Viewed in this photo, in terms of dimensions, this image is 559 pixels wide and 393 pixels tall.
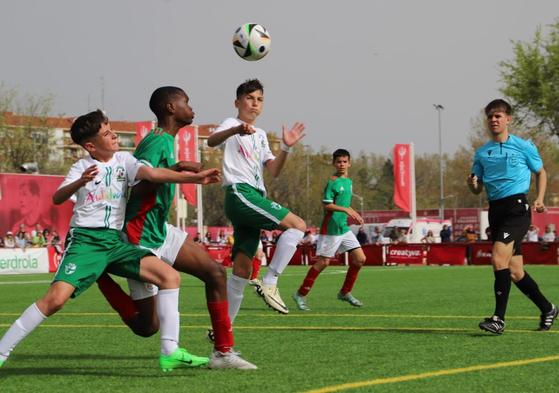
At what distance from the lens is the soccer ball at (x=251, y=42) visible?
10.7 metres

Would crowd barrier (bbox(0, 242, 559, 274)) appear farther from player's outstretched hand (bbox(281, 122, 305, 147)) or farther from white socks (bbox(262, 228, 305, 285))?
player's outstretched hand (bbox(281, 122, 305, 147))

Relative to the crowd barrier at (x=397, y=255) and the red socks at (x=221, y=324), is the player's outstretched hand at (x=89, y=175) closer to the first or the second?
the red socks at (x=221, y=324)

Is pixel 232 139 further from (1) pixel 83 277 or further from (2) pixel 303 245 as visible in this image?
(2) pixel 303 245

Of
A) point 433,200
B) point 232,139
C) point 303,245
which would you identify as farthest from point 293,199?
point 232,139

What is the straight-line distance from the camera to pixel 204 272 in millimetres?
7309

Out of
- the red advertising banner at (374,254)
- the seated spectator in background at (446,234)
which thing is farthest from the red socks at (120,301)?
the seated spectator in background at (446,234)

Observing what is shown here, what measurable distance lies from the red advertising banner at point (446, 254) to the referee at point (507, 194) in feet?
95.4

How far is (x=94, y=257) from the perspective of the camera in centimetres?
689

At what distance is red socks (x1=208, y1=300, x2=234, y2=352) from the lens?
286 inches

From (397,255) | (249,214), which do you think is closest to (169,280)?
(249,214)

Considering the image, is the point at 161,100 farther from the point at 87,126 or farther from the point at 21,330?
the point at 21,330

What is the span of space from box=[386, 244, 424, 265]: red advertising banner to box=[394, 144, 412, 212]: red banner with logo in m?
10.6

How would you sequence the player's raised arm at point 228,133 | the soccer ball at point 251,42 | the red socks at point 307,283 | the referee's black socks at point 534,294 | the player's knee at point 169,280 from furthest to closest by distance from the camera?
the red socks at point 307,283, the soccer ball at point 251,42, the referee's black socks at point 534,294, the player's raised arm at point 228,133, the player's knee at point 169,280

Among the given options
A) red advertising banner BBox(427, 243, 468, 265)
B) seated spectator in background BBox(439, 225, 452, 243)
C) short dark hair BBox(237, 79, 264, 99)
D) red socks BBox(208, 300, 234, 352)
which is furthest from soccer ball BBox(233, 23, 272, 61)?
seated spectator in background BBox(439, 225, 452, 243)
